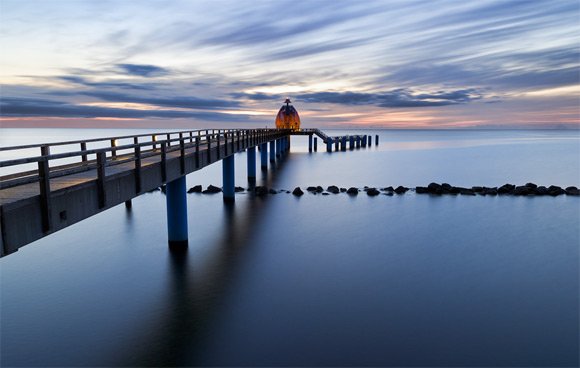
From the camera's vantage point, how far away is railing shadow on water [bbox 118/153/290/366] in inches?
375

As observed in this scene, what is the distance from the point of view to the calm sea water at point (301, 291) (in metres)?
9.66

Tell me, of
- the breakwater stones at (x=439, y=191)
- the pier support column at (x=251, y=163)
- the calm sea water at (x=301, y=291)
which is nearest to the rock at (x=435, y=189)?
the breakwater stones at (x=439, y=191)

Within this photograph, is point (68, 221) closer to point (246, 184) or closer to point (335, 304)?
point (335, 304)

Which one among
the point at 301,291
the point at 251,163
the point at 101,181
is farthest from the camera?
the point at 251,163

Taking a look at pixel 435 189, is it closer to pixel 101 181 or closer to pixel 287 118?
pixel 101 181

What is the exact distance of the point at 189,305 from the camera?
12.2 metres

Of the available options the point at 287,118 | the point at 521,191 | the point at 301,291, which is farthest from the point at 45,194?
the point at 287,118

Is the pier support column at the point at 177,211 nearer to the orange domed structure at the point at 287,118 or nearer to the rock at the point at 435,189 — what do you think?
the rock at the point at 435,189

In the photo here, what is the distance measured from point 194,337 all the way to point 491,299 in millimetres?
8839

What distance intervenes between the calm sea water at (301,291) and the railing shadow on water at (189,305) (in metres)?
0.05

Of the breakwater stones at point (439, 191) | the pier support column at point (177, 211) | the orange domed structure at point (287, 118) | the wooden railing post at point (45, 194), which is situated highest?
the orange domed structure at point (287, 118)

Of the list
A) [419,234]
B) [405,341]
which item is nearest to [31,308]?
[405,341]

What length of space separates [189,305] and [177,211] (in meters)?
5.31

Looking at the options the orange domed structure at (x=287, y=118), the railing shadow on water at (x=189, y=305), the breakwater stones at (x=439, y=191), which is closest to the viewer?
the railing shadow on water at (x=189, y=305)
